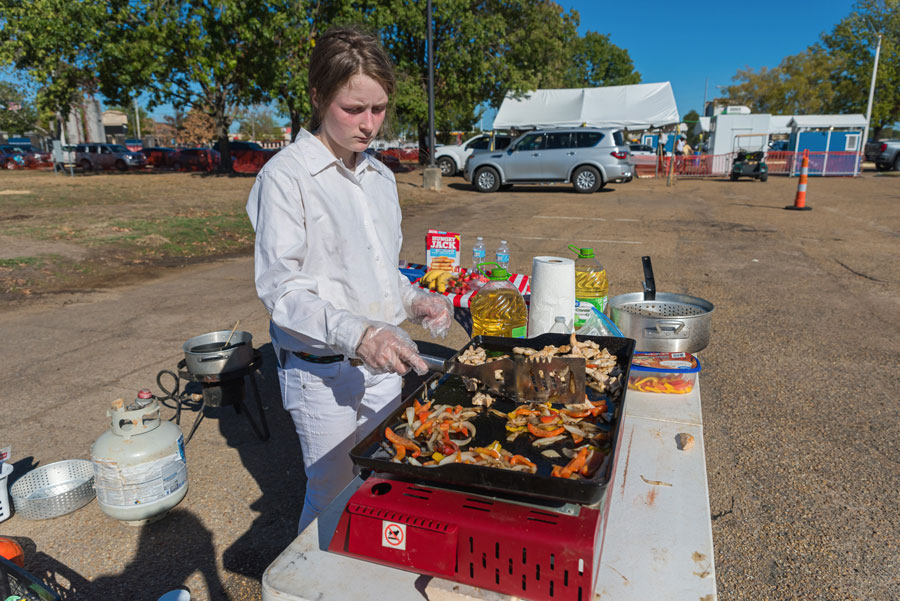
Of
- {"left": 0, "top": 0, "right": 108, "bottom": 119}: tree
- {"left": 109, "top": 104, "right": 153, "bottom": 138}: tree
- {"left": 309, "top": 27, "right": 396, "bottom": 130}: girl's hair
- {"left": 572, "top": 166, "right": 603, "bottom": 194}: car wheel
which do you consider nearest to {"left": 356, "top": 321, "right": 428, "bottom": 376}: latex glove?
{"left": 309, "top": 27, "right": 396, "bottom": 130}: girl's hair

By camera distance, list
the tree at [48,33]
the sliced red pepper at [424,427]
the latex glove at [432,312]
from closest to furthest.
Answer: the sliced red pepper at [424,427] → the latex glove at [432,312] → the tree at [48,33]

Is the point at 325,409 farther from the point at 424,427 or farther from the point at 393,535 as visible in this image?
the point at 393,535

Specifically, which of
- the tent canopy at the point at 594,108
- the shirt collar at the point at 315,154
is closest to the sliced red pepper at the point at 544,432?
the shirt collar at the point at 315,154

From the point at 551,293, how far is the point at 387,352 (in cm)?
126

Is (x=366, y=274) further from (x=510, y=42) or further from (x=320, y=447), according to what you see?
(x=510, y=42)

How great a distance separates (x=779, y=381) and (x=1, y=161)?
45.5m

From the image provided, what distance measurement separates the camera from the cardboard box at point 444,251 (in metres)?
4.04

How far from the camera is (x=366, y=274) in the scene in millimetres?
2020

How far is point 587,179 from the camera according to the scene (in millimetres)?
18953

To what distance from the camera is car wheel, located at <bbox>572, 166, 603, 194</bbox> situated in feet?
61.7

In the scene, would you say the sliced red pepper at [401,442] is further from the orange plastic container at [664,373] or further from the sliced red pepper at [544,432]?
the orange plastic container at [664,373]

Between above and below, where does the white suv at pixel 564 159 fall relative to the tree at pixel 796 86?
below

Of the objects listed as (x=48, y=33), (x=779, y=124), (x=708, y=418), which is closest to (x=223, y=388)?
(x=708, y=418)

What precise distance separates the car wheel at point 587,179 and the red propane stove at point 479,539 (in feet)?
61.3
